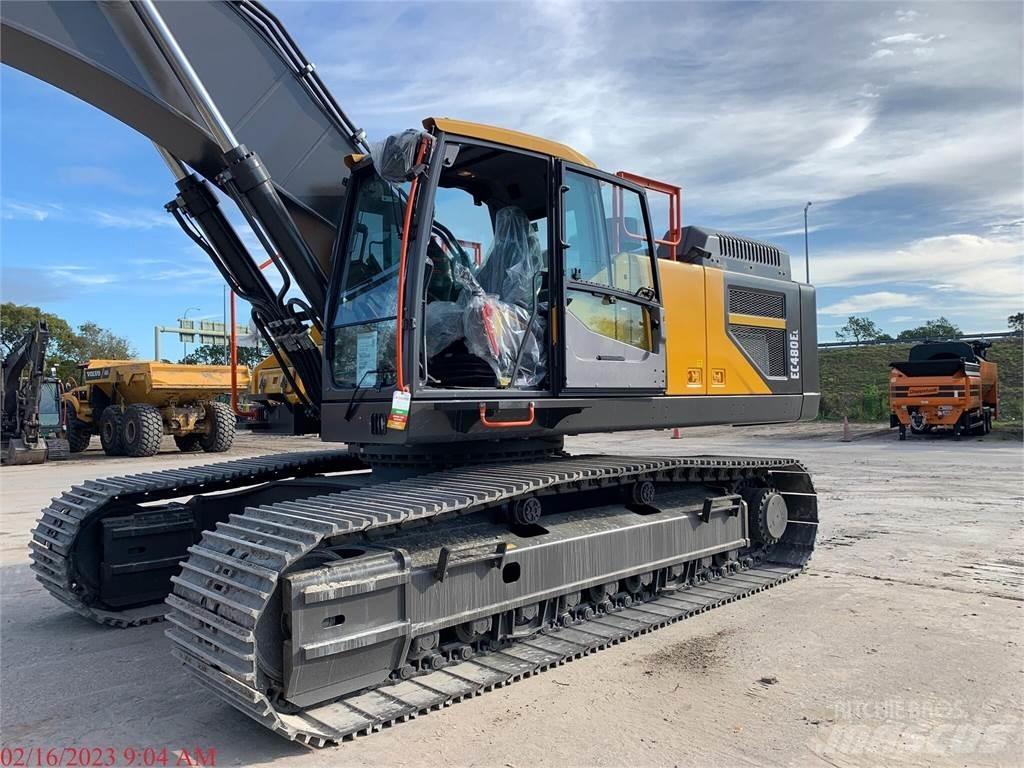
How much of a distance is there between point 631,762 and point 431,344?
250 centimetres

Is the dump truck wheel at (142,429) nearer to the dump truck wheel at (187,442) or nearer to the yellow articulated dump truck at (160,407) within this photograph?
the yellow articulated dump truck at (160,407)

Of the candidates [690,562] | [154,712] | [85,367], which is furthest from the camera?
[85,367]

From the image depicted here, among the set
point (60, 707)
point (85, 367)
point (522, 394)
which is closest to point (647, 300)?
point (522, 394)

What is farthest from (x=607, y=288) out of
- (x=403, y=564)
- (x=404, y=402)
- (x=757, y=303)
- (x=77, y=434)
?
(x=77, y=434)

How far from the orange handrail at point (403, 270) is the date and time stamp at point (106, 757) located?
6.48ft

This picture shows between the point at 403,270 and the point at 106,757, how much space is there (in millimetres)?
2720

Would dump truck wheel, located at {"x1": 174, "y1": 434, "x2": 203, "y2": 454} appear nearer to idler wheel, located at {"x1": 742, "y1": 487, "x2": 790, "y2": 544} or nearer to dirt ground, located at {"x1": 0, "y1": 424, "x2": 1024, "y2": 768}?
dirt ground, located at {"x1": 0, "y1": 424, "x2": 1024, "y2": 768}

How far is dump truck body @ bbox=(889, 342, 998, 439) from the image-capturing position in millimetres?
21031

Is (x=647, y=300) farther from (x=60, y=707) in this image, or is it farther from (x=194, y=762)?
(x=60, y=707)

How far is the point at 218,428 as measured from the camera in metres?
21.2

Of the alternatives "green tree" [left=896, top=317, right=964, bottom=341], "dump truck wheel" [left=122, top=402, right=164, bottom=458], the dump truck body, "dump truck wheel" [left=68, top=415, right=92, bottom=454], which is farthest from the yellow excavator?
"green tree" [left=896, top=317, right=964, bottom=341]

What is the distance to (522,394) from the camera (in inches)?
194

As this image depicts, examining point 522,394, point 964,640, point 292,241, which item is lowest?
point 964,640

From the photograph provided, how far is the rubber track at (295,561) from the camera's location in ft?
12.1
